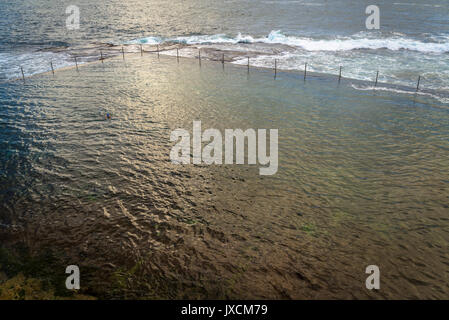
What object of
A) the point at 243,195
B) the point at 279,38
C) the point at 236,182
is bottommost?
the point at 243,195

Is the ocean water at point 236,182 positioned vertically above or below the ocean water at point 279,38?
below

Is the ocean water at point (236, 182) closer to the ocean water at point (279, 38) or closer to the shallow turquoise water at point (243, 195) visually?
the shallow turquoise water at point (243, 195)

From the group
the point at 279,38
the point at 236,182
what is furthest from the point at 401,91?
the point at 279,38

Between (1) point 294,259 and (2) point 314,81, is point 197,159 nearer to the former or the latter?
(1) point 294,259

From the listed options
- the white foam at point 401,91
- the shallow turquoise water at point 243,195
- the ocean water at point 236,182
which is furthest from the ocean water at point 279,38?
the shallow turquoise water at point 243,195

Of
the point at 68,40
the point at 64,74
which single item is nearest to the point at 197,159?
the point at 64,74

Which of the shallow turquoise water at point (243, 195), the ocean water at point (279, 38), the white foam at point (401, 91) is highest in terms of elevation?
the ocean water at point (279, 38)

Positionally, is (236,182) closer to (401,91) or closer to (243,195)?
(243,195)
